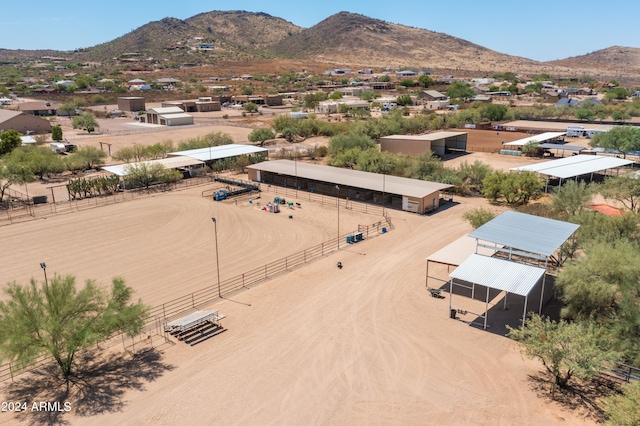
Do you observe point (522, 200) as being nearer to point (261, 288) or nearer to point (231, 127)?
point (261, 288)

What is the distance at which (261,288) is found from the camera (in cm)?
2661

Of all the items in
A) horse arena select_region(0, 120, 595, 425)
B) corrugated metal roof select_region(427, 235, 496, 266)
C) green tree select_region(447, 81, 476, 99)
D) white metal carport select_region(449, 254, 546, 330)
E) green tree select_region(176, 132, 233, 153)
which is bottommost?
horse arena select_region(0, 120, 595, 425)

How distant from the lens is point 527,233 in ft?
86.0

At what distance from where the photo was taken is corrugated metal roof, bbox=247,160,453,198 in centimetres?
4197

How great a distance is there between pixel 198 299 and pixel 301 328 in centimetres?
660

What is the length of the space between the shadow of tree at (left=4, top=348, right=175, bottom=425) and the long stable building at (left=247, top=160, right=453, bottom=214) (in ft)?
83.7

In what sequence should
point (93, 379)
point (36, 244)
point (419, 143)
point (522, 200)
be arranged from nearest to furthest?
point (93, 379) → point (36, 244) → point (522, 200) → point (419, 143)

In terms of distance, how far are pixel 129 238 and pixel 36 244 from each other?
20.4 feet

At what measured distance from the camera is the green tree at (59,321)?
1658cm

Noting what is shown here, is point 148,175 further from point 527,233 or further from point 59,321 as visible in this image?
point 527,233

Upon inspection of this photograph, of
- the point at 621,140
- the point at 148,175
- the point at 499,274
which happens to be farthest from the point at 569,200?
the point at 148,175

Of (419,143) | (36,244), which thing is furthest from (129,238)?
(419,143)

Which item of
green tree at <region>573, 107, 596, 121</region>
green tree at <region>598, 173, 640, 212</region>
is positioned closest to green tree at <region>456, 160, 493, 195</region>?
green tree at <region>598, 173, 640, 212</region>

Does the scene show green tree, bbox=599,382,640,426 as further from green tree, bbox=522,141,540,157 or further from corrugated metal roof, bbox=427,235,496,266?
green tree, bbox=522,141,540,157
